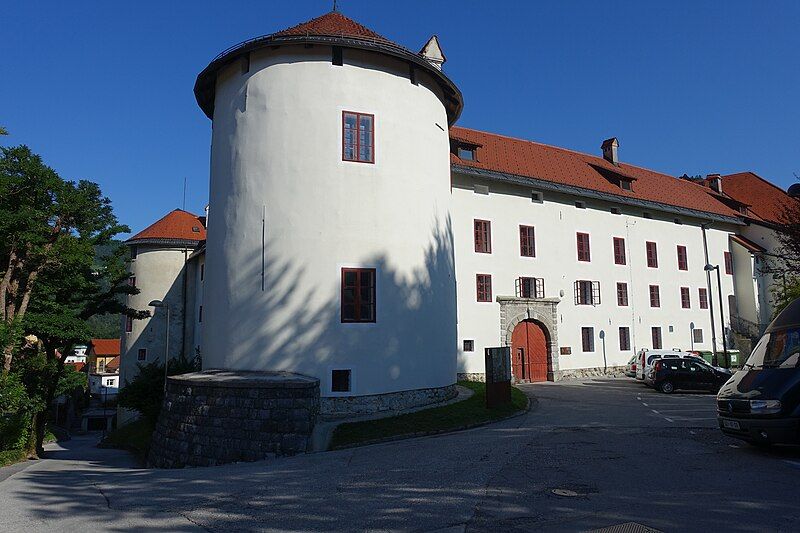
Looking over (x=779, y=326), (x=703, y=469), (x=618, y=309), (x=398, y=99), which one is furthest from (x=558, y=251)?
(x=703, y=469)

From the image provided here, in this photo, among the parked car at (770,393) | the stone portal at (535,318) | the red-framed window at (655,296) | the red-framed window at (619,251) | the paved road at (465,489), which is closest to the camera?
the paved road at (465,489)

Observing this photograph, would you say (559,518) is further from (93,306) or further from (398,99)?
(93,306)

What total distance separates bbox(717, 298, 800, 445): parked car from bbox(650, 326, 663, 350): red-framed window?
2323 centimetres

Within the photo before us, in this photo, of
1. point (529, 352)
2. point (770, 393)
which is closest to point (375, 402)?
point (770, 393)

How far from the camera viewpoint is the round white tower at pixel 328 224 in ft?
51.8

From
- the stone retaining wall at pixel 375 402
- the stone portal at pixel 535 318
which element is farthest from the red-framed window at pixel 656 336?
the stone retaining wall at pixel 375 402

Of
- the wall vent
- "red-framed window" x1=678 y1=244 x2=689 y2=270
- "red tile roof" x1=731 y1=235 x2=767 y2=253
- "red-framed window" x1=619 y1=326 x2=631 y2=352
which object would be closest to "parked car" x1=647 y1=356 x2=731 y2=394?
"red-framed window" x1=619 y1=326 x2=631 y2=352

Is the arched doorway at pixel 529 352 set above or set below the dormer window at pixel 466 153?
below

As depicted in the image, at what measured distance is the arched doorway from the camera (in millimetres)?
27594

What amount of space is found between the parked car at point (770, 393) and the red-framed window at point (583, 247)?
1955 centimetres

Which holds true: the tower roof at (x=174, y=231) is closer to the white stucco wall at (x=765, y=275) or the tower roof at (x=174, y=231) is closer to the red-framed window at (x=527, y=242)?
the red-framed window at (x=527, y=242)

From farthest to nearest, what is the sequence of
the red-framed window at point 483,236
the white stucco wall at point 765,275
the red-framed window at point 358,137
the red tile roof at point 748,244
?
the red tile roof at point 748,244
the white stucco wall at point 765,275
the red-framed window at point 483,236
the red-framed window at point 358,137

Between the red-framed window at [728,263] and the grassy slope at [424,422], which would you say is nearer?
the grassy slope at [424,422]

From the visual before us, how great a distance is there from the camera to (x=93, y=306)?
26141 mm
